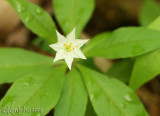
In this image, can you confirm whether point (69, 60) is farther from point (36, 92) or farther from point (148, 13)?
point (148, 13)

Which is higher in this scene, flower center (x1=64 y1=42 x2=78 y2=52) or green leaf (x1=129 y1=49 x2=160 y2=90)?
flower center (x1=64 y1=42 x2=78 y2=52)

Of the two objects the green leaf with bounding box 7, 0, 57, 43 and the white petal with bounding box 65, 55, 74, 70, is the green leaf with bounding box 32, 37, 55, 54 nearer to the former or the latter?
the green leaf with bounding box 7, 0, 57, 43

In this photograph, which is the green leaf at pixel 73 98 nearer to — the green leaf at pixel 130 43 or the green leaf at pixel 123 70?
the green leaf at pixel 130 43

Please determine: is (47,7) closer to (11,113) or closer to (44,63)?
(44,63)

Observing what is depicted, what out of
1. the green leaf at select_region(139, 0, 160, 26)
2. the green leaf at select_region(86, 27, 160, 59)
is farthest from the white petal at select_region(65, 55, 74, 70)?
the green leaf at select_region(139, 0, 160, 26)

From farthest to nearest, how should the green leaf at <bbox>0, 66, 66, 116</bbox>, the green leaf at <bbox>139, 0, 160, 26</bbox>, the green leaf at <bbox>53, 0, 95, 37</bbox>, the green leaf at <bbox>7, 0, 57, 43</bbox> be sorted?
1. the green leaf at <bbox>139, 0, 160, 26</bbox>
2. the green leaf at <bbox>53, 0, 95, 37</bbox>
3. the green leaf at <bbox>7, 0, 57, 43</bbox>
4. the green leaf at <bbox>0, 66, 66, 116</bbox>

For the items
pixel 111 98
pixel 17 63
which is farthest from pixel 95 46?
pixel 17 63

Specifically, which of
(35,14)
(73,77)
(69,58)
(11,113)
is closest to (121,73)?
(73,77)
